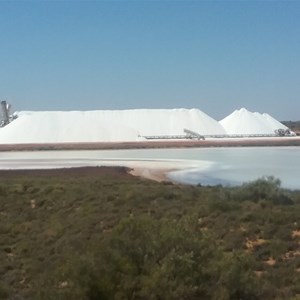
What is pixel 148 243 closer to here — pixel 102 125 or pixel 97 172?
pixel 97 172

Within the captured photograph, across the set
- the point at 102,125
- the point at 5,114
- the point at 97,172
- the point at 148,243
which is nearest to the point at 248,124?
the point at 102,125

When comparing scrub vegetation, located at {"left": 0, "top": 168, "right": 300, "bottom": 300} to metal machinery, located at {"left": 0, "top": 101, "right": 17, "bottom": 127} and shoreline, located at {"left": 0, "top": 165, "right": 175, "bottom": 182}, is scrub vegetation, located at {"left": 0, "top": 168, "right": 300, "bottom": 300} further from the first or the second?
metal machinery, located at {"left": 0, "top": 101, "right": 17, "bottom": 127}

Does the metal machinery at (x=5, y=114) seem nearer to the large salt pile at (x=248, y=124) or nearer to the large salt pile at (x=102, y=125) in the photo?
the large salt pile at (x=102, y=125)

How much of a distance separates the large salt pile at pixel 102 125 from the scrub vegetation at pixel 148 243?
2520 inches

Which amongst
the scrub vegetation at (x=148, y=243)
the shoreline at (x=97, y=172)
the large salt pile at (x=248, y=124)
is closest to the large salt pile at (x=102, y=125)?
the large salt pile at (x=248, y=124)

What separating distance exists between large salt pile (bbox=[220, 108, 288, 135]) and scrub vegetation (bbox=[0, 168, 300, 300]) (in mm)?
88005

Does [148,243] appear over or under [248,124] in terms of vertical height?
under

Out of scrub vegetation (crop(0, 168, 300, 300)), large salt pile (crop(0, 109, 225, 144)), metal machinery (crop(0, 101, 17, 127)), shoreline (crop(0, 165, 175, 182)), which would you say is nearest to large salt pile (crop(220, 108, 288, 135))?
large salt pile (crop(0, 109, 225, 144))

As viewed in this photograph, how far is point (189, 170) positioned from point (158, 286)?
2774 cm

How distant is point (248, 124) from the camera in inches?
4407

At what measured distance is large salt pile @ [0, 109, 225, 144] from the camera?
86.1m

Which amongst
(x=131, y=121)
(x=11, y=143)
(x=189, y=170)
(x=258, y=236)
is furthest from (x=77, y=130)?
(x=258, y=236)

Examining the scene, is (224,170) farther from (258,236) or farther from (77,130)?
(77,130)

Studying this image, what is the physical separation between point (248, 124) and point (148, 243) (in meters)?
103
